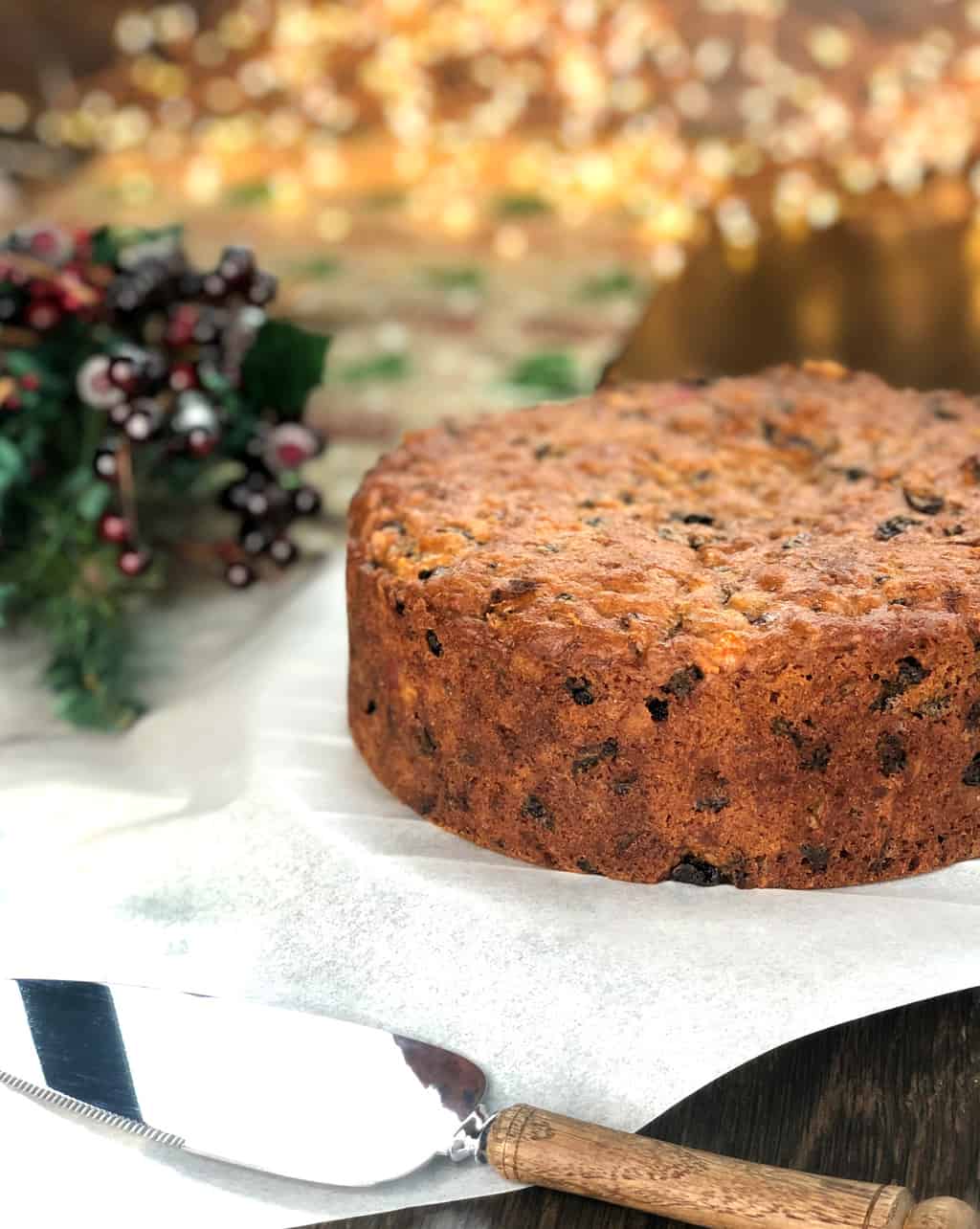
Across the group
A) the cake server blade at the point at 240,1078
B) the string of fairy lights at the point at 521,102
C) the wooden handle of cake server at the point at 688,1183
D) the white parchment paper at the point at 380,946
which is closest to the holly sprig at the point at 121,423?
the white parchment paper at the point at 380,946

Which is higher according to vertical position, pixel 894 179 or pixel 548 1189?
pixel 894 179

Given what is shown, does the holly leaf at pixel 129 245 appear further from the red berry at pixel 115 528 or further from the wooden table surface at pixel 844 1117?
the wooden table surface at pixel 844 1117

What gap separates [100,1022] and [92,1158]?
95 millimetres

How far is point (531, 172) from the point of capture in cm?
374

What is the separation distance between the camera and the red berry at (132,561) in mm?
1717

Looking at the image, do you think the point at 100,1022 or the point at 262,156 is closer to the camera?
the point at 100,1022

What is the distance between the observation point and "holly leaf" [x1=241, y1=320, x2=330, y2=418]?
180cm

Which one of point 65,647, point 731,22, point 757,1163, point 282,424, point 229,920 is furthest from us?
point 731,22

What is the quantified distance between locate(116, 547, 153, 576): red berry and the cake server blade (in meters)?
0.64

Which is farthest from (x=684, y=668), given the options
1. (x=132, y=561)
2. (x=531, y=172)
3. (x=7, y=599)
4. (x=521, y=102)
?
(x=521, y=102)

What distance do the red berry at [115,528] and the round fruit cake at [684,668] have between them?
36 centimetres

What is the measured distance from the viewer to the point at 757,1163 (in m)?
0.99

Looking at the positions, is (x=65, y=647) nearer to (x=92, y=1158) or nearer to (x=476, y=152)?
(x=92, y=1158)

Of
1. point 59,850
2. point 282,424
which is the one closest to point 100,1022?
point 59,850
